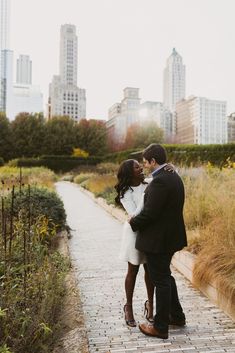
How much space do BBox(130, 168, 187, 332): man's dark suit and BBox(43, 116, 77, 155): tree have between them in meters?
46.2

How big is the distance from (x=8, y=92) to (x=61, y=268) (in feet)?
497

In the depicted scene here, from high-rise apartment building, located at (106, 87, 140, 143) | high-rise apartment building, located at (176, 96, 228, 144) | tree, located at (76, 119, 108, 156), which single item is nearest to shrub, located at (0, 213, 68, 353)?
tree, located at (76, 119, 108, 156)

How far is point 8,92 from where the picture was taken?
482 feet

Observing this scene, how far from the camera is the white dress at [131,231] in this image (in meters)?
3.53

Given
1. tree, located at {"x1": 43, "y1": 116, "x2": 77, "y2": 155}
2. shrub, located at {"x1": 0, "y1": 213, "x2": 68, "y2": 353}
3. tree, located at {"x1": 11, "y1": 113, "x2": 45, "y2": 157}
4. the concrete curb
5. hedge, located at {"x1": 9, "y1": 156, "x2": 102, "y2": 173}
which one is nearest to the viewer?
shrub, located at {"x1": 0, "y1": 213, "x2": 68, "y2": 353}

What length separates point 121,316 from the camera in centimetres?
385

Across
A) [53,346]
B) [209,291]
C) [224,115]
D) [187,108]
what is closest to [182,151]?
[209,291]

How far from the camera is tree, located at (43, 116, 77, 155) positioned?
48.8m

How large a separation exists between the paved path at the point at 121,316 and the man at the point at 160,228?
19cm

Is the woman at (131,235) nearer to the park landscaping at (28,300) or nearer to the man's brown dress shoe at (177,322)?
the man's brown dress shoe at (177,322)

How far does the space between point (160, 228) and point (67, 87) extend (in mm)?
134570

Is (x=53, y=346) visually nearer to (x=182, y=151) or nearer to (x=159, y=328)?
(x=159, y=328)

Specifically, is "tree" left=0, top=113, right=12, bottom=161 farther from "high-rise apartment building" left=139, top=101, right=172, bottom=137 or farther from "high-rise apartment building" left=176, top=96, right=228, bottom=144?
"high-rise apartment building" left=176, top=96, right=228, bottom=144

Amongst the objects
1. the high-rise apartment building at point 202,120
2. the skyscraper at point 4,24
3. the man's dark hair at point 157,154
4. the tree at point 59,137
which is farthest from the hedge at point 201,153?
the skyscraper at point 4,24
